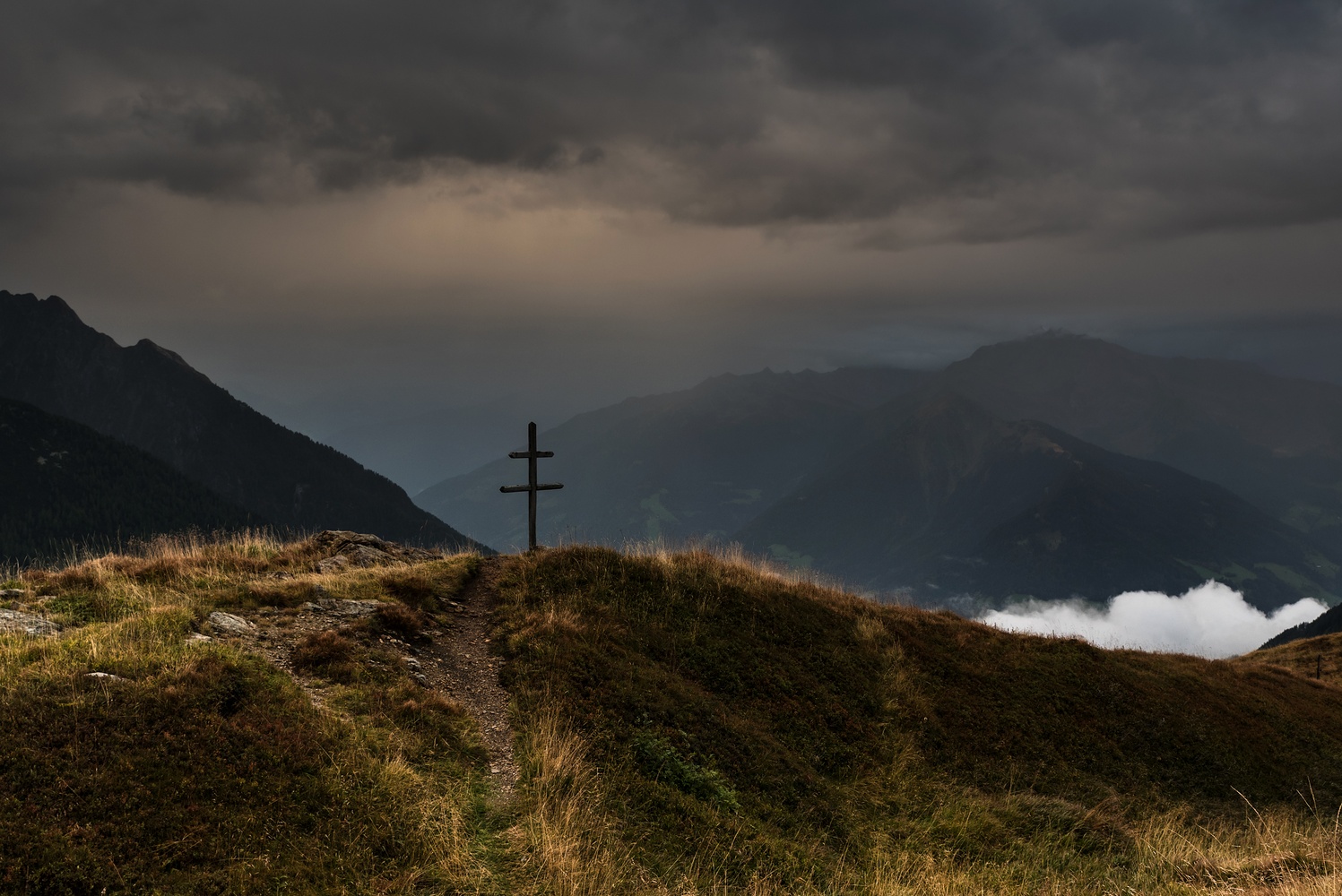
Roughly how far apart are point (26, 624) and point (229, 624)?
3179 mm

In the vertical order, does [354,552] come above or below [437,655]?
above

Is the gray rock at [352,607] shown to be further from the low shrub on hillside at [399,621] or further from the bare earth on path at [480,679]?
the bare earth on path at [480,679]

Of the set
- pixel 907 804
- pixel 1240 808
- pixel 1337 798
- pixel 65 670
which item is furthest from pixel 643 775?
pixel 1337 798

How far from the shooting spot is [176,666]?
10.8m

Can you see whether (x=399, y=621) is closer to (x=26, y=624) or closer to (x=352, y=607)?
(x=352, y=607)

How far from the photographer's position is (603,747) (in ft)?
42.6

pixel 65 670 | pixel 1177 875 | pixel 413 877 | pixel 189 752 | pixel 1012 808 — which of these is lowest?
Result: pixel 1012 808

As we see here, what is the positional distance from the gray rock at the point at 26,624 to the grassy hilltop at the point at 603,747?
0.38 meters

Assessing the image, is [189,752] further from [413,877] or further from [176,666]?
[413,877]

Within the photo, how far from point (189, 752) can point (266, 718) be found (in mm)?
1183


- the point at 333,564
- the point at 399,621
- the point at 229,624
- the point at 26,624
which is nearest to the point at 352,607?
the point at 399,621

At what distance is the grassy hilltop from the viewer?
28.3 ft

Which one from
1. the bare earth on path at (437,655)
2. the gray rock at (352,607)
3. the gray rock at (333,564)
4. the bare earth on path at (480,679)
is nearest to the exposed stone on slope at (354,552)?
the gray rock at (333,564)

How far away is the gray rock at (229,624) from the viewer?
13.7 metres
